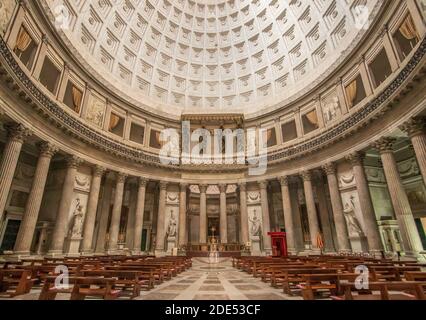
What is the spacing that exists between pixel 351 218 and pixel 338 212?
1.14 meters

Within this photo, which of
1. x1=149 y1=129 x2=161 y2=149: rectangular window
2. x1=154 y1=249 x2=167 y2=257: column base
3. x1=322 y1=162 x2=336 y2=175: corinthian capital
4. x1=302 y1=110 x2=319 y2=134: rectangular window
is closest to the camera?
x1=322 y1=162 x2=336 y2=175: corinthian capital

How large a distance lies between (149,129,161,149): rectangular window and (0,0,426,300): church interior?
16 cm

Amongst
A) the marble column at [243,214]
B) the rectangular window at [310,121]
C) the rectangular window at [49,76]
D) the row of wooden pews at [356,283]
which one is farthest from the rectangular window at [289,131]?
the rectangular window at [49,76]

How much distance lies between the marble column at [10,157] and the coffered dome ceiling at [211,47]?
32.4ft

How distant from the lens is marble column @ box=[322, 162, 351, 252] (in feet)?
61.3

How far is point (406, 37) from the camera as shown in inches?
579

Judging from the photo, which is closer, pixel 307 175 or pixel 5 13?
pixel 5 13

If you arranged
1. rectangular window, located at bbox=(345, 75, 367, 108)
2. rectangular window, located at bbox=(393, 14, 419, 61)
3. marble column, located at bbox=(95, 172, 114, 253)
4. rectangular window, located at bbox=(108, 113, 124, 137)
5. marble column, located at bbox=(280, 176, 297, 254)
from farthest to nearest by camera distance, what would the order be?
rectangular window, located at bbox=(108, 113, 124, 137) → marble column, located at bbox=(280, 176, 297, 254) → marble column, located at bbox=(95, 172, 114, 253) → rectangular window, located at bbox=(345, 75, 367, 108) → rectangular window, located at bbox=(393, 14, 419, 61)

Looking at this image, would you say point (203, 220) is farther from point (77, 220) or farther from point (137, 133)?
point (137, 133)

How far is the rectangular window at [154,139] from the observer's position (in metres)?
27.9

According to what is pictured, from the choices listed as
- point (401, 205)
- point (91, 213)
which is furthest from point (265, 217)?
point (91, 213)

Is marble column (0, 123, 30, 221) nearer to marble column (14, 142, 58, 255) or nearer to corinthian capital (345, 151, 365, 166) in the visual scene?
marble column (14, 142, 58, 255)

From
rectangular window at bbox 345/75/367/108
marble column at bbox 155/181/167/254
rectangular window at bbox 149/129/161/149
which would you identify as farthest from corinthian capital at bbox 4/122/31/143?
rectangular window at bbox 345/75/367/108
